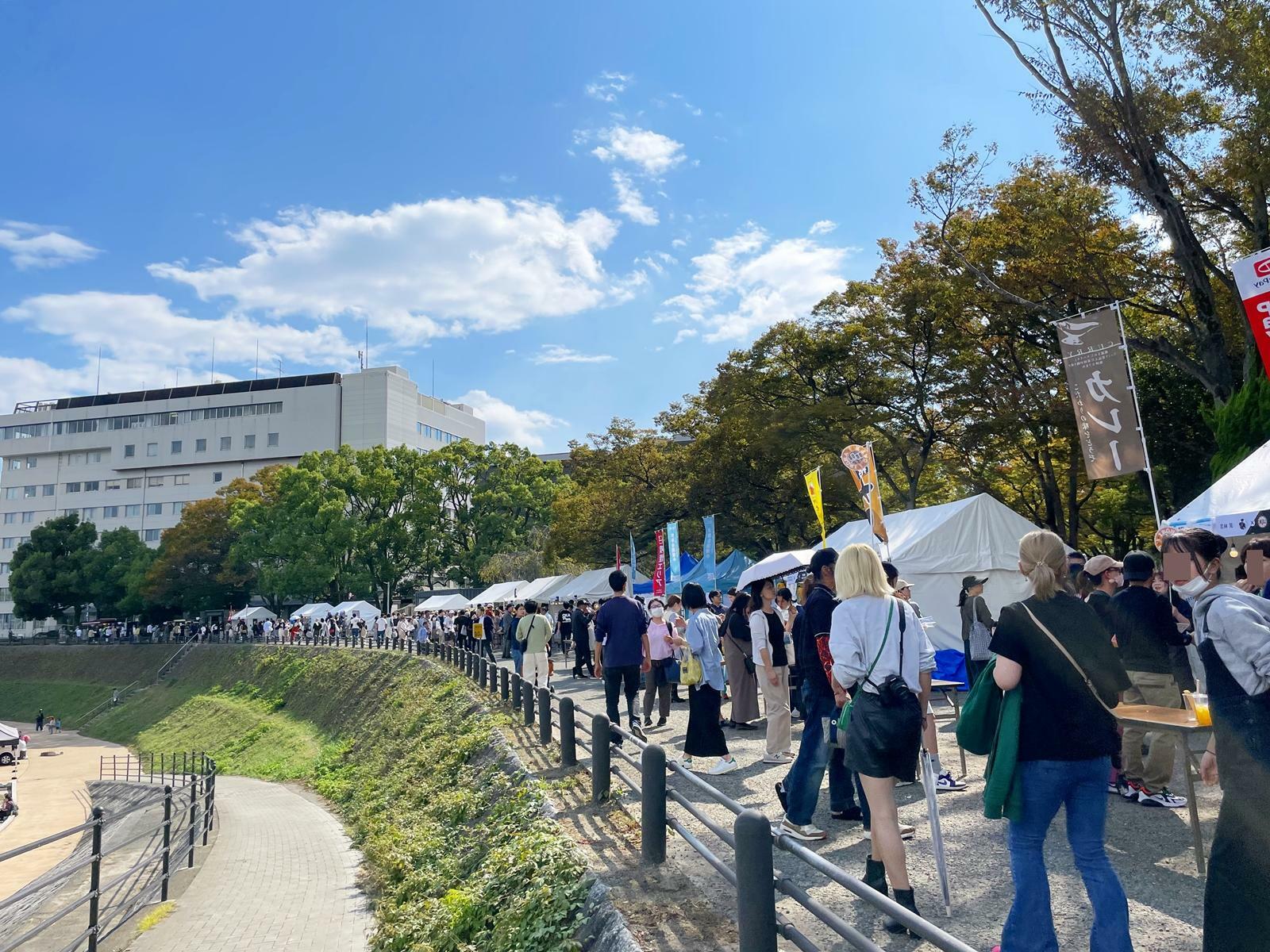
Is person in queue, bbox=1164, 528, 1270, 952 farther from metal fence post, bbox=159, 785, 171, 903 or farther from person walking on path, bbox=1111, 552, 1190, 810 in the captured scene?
metal fence post, bbox=159, 785, 171, 903

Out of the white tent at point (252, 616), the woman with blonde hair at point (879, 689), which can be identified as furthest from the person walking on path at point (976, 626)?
the white tent at point (252, 616)

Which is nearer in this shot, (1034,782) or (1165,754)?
(1034,782)

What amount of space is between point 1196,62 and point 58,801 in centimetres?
3568

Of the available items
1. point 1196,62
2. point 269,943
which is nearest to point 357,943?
point 269,943

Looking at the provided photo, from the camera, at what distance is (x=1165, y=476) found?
24.9m

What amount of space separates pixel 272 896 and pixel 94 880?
10.9ft

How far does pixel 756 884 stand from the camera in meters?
Result: 3.62

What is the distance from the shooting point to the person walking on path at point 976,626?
895 centimetres

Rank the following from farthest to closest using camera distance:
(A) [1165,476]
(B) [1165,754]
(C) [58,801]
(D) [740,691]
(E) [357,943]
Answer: (C) [58,801], (A) [1165,476], (D) [740,691], (E) [357,943], (B) [1165,754]

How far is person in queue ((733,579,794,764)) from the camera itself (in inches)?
337

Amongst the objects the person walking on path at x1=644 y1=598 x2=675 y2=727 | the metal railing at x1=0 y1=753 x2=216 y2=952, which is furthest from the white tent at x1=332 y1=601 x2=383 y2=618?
the person walking on path at x1=644 y1=598 x2=675 y2=727

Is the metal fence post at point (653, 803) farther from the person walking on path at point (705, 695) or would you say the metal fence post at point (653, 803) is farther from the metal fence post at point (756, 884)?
the person walking on path at point (705, 695)

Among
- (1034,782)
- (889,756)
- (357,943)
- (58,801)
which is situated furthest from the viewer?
(58,801)

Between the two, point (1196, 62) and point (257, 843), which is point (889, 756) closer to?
point (257, 843)
